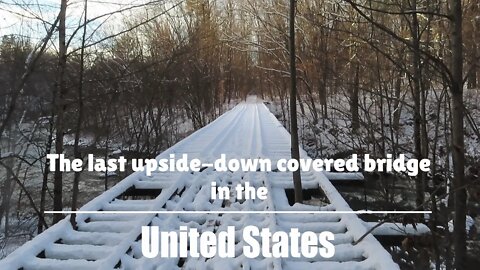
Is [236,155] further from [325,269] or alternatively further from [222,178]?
[325,269]

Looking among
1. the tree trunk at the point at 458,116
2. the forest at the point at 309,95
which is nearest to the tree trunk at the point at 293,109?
the forest at the point at 309,95

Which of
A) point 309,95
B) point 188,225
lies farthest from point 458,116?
point 309,95

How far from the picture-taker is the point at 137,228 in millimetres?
3932

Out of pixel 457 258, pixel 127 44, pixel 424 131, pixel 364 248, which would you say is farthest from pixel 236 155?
pixel 127 44

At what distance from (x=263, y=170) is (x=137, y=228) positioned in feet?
9.84

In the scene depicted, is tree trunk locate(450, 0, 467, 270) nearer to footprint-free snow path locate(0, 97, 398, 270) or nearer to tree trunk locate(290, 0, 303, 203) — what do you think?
footprint-free snow path locate(0, 97, 398, 270)

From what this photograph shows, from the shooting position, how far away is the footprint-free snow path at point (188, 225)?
3174 millimetres

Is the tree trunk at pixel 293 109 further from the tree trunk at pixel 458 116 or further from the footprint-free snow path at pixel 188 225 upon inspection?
the tree trunk at pixel 458 116

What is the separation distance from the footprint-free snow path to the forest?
1.69 ft

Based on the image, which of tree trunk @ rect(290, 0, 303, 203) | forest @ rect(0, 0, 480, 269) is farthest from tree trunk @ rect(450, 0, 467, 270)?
tree trunk @ rect(290, 0, 303, 203)

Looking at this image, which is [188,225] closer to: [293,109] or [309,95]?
[293,109]

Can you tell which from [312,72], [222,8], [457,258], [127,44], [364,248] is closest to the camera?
[457,258]

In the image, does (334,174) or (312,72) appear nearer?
(334,174)

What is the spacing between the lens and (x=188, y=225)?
13.7 ft
